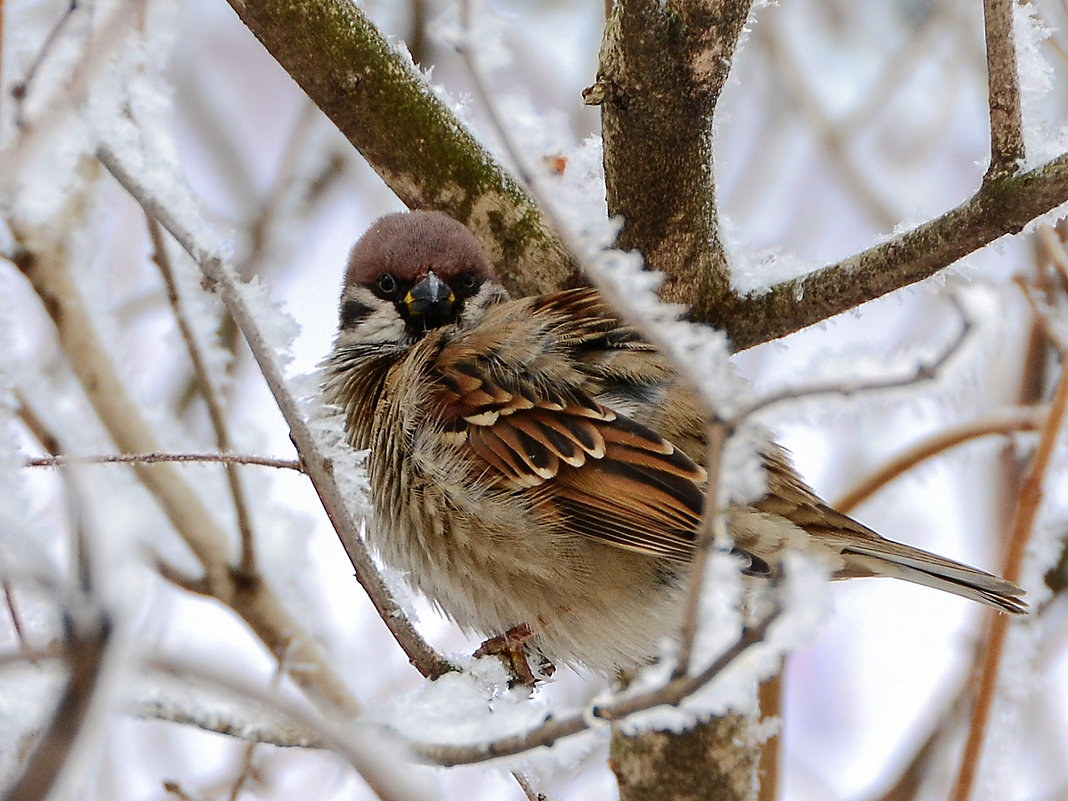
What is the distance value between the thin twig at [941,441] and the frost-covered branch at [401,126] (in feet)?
3.34

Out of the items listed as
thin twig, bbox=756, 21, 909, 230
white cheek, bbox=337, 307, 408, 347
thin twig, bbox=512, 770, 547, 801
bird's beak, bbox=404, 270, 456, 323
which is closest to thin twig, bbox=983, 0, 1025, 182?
thin twig, bbox=512, 770, 547, 801

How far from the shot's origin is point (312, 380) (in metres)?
2.83

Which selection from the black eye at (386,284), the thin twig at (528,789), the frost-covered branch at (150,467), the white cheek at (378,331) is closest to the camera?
the thin twig at (528,789)

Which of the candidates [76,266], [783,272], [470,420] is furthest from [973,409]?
[76,266]

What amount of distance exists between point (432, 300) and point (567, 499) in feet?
2.57

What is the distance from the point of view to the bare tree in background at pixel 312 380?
3.84ft

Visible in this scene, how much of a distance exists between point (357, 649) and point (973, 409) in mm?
2480

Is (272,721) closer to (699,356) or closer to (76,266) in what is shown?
(699,356)

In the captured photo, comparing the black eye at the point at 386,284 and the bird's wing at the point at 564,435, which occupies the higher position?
the black eye at the point at 386,284

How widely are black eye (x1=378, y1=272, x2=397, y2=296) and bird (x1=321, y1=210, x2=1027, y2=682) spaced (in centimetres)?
50

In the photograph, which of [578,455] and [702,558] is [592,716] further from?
[578,455]

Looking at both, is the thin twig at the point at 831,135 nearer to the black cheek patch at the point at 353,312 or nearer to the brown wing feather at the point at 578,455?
the black cheek patch at the point at 353,312

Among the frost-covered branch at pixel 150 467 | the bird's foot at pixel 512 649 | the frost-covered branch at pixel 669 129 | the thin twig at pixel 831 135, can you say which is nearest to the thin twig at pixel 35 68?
the frost-covered branch at pixel 669 129

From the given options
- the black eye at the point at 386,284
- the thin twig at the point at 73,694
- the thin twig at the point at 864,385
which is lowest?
the thin twig at the point at 73,694
